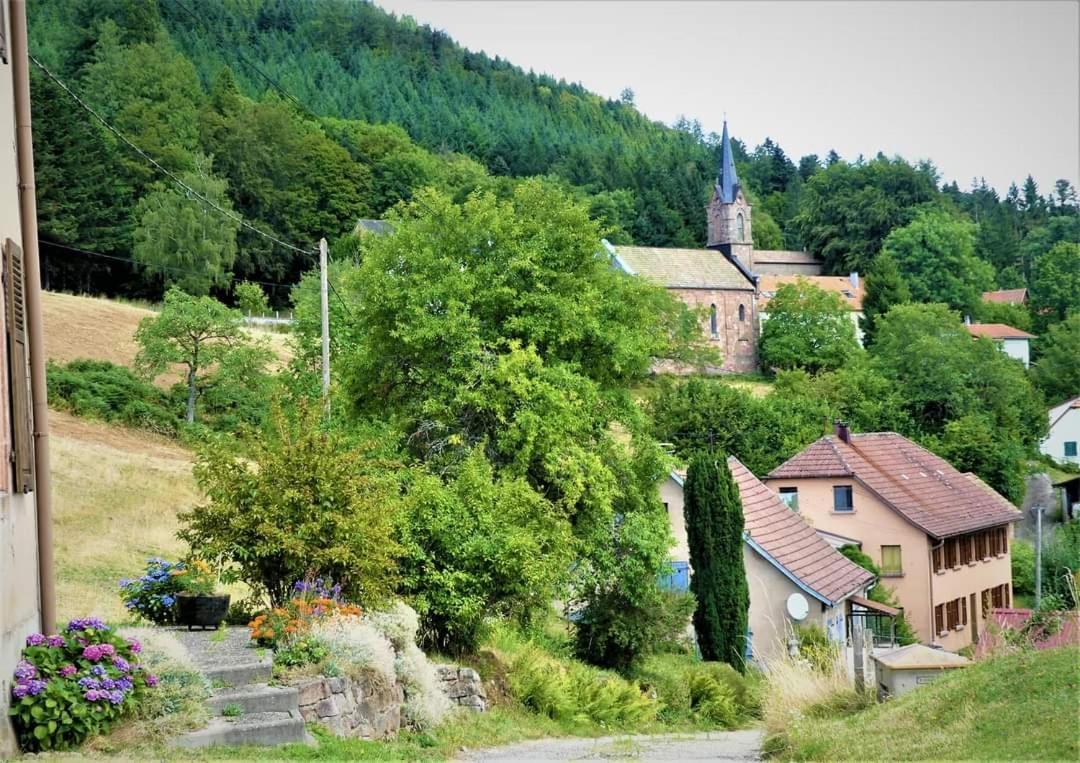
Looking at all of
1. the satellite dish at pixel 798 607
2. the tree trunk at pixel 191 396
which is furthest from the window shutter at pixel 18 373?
the tree trunk at pixel 191 396

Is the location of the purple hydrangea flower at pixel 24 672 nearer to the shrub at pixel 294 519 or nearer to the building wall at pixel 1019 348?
the shrub at pixel 294 519

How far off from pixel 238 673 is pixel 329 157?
84.6m

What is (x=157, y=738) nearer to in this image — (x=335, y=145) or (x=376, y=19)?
(x=335, y=145)

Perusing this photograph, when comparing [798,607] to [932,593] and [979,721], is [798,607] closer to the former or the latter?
[932,593]

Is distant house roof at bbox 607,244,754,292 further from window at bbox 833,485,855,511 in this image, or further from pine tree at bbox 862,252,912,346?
window at bbox 833,485,855,511

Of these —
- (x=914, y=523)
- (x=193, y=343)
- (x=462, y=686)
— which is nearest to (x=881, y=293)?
(x=914, y=523)

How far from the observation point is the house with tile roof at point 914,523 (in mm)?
40469

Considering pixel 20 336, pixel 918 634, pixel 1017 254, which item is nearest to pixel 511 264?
pixel 20 336

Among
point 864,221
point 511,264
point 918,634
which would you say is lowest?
point 918,634


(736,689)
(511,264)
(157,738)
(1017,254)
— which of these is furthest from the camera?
(1017,254)

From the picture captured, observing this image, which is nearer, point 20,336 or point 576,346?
point 20,336

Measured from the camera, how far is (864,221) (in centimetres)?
11906

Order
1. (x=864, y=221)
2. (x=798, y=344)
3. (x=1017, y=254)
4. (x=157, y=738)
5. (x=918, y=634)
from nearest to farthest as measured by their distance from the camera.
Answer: (x=157, y=738), (x=918, y=634), (x=798, y=344), (x=864, y=221), (x=1017, y=254)

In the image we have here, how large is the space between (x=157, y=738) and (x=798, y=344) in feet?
270
